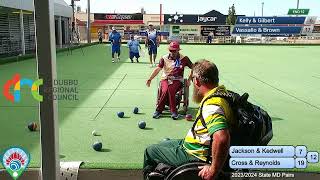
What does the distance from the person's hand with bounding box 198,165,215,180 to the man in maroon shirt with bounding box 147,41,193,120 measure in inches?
175

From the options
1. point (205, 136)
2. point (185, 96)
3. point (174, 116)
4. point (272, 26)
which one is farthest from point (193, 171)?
point (272, 26)

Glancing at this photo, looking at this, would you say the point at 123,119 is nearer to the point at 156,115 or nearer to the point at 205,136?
the point at 156,115

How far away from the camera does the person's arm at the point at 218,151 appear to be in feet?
9.48

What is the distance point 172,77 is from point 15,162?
404cm

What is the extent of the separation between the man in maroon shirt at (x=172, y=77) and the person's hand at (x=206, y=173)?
4.45 m

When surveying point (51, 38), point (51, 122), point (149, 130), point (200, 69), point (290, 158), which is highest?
point (51, 38)

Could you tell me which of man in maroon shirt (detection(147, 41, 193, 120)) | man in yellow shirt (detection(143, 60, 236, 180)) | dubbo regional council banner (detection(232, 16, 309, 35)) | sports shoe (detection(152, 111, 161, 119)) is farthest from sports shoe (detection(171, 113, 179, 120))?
dubbo regional council banner (detection(232, 16, 309, 35))

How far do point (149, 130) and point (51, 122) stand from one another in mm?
3255

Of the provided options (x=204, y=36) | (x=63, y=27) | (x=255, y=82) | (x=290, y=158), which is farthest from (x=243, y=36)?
(x=290, y=158)

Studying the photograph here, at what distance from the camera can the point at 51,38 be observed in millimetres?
3430

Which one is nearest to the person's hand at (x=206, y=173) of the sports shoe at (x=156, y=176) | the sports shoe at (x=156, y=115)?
the sports shoe at (x=156, y=176)

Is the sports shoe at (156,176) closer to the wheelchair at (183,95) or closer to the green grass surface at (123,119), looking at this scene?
the green grass surface at (123,119)

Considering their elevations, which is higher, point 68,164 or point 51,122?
point 51,122

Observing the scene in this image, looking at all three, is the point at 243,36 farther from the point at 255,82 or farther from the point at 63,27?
the point at 255,82
